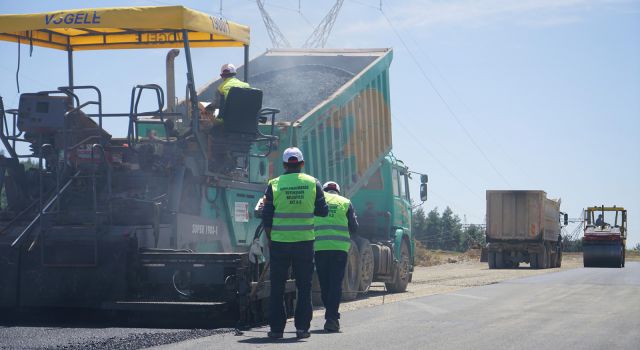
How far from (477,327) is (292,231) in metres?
2.27

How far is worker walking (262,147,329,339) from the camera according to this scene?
892 centimetres

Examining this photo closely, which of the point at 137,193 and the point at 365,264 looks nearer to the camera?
the point at 137,193

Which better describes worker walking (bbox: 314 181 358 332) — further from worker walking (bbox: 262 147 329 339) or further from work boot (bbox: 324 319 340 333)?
worker walking (bbox: 262 147 329 339)

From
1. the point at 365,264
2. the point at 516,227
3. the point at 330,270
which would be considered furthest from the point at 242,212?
the point at 516,227

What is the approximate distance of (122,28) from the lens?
10312 millimetres

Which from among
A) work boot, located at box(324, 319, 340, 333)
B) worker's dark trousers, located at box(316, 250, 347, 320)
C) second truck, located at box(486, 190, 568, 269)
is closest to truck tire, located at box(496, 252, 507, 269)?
second truck, located at box(486, 190, 568, 269)

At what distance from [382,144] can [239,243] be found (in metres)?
6.75

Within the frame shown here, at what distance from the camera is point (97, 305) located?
9422 millimetres

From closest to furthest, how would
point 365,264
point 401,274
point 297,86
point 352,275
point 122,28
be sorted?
point 122,28, point 352,275, point 297,86, point 365,264, point 401,274

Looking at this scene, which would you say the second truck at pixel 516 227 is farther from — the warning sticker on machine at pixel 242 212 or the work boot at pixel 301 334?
the work boot at pixel 301 334

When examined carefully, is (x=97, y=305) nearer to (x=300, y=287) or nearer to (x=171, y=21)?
(x=300, y=287)

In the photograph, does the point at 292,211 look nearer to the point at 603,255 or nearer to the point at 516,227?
the point at 516,227

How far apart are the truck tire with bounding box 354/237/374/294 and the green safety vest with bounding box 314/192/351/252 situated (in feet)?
17.6

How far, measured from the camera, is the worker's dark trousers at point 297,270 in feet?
29.2
